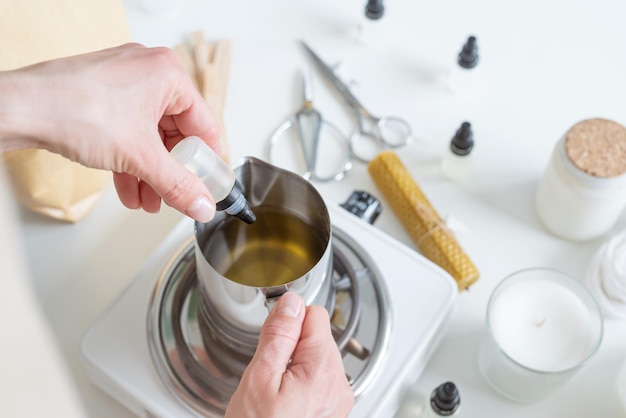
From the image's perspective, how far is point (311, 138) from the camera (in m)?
0.98

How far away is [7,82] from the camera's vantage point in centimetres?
54

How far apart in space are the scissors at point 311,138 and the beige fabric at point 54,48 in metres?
0.23

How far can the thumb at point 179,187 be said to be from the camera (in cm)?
60

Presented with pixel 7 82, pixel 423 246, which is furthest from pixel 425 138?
pixel 7 82

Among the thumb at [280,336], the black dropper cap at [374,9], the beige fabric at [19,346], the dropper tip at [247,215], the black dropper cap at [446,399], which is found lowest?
the black dropper cap at [446,399]

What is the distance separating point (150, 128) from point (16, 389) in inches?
10.1

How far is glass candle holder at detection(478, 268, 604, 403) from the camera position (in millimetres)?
764

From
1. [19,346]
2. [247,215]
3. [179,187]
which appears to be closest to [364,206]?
[247,215]

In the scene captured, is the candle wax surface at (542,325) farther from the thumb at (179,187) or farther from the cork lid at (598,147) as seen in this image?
the thumb at (179,187)

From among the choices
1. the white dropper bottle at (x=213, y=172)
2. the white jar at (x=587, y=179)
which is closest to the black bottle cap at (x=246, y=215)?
the white dropper bottle at (x=213, y=172)

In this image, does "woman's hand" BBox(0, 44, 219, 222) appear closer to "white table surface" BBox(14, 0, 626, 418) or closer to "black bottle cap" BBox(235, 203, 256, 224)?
"black bottle cap" BBox(235, 203, 256, 224)

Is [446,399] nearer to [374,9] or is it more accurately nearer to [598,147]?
[598,147]

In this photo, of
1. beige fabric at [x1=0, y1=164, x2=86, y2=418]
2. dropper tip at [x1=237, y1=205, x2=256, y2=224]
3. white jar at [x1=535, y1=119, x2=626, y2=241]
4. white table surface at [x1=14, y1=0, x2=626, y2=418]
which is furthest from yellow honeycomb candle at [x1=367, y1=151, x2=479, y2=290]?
beige fabric at [x1=0, y1=164, x2=86, y2=418]

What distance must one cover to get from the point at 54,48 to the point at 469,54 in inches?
20.6
